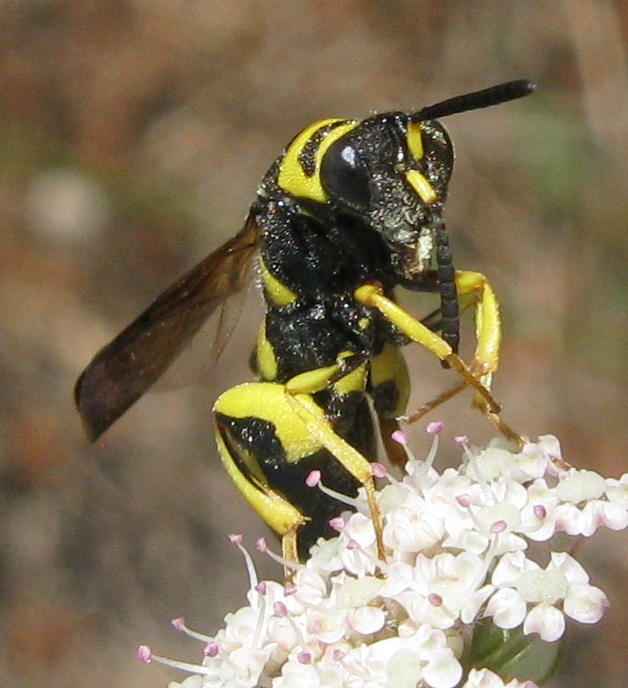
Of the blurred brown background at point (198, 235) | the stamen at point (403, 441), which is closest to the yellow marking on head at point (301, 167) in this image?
the stamen at point (403, 441)

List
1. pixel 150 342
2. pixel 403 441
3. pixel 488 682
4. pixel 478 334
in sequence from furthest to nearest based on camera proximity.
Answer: pixel 150 342 < pixel 403 441 < pixel 478 334 < pixel 488 682

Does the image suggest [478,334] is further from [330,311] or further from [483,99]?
[483,99]

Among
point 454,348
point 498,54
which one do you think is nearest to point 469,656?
point 454,348

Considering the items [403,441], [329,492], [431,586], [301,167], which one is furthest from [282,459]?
[301,167]

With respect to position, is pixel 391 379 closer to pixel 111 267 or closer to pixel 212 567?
pixel 212 567

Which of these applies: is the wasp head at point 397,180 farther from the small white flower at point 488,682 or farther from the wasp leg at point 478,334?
the small white flower at point 488,682

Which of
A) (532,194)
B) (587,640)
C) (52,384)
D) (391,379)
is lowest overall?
(587,640)

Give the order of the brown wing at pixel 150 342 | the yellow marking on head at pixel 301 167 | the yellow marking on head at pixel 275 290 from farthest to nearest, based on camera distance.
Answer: the brown wing at pixel 150 342 → the yellow marking on head at pixel 275 290 → the yellow marking on head at pixel 301 167
